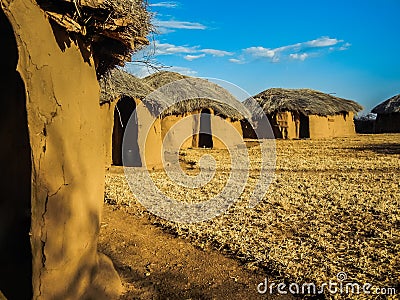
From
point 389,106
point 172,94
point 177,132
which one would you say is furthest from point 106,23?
point 389,106

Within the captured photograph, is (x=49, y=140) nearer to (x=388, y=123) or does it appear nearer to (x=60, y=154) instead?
(x=60, y=154)

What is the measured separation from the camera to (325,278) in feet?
13.1

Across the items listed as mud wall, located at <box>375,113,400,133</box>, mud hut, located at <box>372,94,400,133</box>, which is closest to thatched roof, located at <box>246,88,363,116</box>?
mud hut, located at <box>372,94,400,133</box>

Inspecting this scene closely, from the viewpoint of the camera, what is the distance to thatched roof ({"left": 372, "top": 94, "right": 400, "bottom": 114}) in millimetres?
31016

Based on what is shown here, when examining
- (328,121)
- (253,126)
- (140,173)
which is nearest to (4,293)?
(140,173)

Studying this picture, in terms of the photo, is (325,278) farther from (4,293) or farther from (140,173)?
(140,173)

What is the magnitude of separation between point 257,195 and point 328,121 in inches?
805

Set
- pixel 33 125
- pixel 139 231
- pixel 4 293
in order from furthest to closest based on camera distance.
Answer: pixel 139 231, pixel 4 293, pixel 33 125

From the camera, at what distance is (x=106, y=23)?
306 cm

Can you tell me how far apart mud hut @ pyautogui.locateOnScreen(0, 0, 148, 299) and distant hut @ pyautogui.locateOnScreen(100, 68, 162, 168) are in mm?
8293

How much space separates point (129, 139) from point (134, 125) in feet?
1.67

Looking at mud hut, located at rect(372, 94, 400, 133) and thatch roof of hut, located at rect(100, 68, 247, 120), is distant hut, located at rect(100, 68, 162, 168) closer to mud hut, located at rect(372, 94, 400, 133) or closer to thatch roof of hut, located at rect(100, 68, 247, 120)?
thatch roof of hut, located at rect(100, 68, 247, 120)

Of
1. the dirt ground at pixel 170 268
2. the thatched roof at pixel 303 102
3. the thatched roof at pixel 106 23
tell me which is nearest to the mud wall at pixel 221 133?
the thatched roof at pixel 303 102

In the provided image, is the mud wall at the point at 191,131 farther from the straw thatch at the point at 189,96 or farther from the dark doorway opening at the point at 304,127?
the dark doorway opening at the point at 304,127
